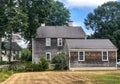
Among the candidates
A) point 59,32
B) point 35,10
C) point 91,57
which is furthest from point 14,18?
point 59,32

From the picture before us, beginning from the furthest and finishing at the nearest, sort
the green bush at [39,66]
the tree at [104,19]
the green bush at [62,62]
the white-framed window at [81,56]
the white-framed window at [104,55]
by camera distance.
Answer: the tree at [104,19] < the white-framed window at [104,55] < the white-framed window at [81,56] < the green bush at [62,62] < the green bush at [39,66]

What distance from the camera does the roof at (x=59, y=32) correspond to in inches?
3081

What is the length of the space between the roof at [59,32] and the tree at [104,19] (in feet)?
76.8

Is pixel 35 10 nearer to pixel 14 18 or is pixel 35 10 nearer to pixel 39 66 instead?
pixel 14 18

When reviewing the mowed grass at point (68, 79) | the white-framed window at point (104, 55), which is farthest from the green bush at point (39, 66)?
the mowed grass at point (68, 79)

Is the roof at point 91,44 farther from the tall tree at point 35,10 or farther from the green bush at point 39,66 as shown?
the tall tree at point 35,10

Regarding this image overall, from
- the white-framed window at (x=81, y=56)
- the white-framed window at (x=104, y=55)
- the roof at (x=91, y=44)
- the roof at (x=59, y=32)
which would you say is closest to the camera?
the white-framed window at (x=81, y=56)

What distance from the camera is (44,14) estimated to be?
74312mm

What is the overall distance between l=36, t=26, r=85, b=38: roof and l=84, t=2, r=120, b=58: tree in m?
23.4

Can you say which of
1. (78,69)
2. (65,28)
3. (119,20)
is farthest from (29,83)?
(119,20)

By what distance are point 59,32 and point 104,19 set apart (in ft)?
109

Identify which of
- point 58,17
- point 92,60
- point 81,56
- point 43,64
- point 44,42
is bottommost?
point 43,64

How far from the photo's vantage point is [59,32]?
261 ft

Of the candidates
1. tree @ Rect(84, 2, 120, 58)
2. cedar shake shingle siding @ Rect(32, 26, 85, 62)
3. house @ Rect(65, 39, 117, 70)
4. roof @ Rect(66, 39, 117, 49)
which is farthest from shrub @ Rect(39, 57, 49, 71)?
tree @ Rect(84, 2, 120, 58)
